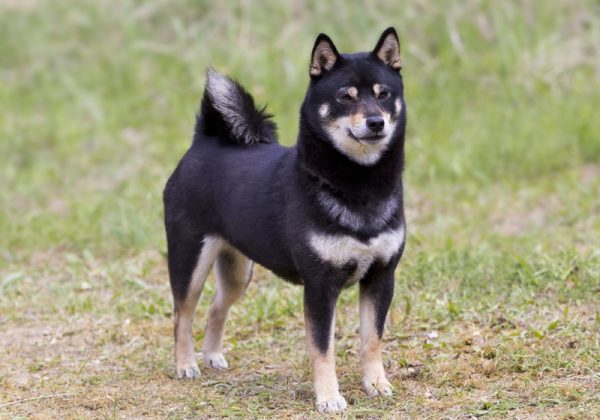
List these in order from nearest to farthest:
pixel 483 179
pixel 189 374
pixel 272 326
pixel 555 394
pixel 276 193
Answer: pixel 555 394, pixel 276 193, pixel 189 374, pixel 272 326, pixel 483 179

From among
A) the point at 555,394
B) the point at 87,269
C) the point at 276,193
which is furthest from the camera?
the point at 87,269

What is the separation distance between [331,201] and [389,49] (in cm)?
70

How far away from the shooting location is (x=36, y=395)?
→ 4629mm

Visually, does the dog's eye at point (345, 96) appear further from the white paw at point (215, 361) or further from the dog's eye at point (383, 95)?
the white paw at point (215, 361)

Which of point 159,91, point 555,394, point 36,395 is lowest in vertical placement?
point 36,395

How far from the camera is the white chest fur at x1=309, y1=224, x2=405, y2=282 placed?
4066 millimetres

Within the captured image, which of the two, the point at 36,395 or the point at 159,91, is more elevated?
the point at 159,91

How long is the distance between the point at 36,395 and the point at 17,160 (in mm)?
4856

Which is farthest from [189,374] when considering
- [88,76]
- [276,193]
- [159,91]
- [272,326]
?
[88,76]

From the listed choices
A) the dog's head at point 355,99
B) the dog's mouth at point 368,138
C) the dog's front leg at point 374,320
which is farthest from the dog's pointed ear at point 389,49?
the dog's front leg at point 374,320

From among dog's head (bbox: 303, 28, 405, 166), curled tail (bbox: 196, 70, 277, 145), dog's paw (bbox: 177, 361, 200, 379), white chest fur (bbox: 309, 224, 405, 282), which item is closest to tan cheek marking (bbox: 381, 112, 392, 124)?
dog's head (bbox: 303, 28, 405, 166)

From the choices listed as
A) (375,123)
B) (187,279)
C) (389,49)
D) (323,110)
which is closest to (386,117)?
(375,123)

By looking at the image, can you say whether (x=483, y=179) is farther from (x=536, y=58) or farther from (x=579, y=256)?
(x=579, y=256)

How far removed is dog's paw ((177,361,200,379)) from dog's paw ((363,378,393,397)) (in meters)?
0.95
